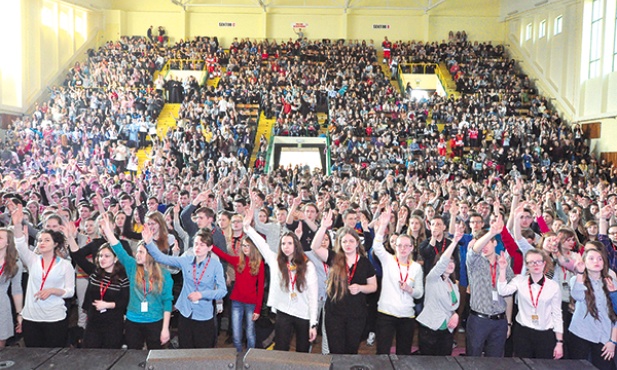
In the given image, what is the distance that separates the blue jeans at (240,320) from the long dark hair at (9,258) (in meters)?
1.95

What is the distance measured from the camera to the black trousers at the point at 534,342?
4375 millimetres

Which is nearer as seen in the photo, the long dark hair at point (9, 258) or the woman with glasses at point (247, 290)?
the long dark hair at point (9, 258)

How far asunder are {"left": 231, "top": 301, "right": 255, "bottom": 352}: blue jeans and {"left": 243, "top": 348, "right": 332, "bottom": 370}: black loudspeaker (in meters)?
2.35

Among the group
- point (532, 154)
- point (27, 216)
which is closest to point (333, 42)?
point (532, 154)

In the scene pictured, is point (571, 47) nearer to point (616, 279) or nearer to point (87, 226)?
point (616, 279)

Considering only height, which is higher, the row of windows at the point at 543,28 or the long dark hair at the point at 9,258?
the row of windows at the point at 543,28

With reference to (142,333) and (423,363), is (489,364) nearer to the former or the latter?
(423,363)

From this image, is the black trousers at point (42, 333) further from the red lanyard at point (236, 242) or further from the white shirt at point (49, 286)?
the red lanyard at point (236, 242)

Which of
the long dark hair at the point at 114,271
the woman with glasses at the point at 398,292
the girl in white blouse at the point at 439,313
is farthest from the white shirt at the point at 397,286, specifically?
the long dark hair at the point at 114,271

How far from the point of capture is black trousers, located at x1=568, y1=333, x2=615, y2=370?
14.5ft

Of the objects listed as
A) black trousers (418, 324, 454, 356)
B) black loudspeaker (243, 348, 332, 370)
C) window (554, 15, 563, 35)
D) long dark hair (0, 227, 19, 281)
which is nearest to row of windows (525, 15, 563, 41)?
window (554, 15, 563, 35)

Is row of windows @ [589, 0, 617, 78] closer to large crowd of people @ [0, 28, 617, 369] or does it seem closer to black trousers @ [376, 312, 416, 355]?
large crowd of people @ [0, 28, 617, 369]

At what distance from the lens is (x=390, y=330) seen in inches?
185

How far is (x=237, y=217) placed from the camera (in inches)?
213
